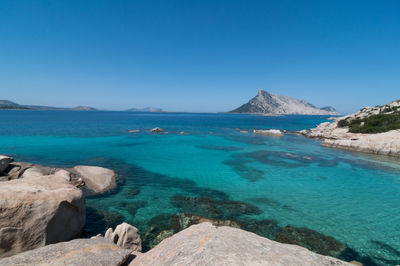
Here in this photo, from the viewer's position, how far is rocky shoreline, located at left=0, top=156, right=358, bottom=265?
4.74 meters

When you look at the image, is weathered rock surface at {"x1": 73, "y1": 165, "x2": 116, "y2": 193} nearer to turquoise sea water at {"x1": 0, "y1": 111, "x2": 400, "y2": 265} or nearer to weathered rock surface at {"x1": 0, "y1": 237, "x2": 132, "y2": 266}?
turquoise sea water at {"x1": 0, "y1": 111, "x2": 400, "y2": 265}

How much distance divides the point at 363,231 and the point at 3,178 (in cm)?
2701

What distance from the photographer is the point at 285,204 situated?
47.1ft

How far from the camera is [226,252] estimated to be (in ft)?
15.2

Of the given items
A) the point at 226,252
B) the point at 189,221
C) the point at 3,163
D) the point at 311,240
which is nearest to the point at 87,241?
the point at 226,252

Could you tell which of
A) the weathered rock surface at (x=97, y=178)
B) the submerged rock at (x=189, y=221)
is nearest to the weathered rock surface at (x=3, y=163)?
the weathered rock surface at (x=97, y=178)

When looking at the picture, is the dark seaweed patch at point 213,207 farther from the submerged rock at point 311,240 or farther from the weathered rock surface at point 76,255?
the weathered rock surface at point 76,255

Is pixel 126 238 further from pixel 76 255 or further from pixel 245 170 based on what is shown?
pixel 245 170

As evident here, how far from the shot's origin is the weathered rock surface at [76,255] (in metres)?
5.05

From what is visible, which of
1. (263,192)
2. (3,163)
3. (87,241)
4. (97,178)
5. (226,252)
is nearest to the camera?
(226,252)

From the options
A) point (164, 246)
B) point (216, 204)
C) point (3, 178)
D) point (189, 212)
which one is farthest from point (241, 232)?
point (3, 178)

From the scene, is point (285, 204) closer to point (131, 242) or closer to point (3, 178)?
point (131, 242)

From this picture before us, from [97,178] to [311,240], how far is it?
1752 centimetres

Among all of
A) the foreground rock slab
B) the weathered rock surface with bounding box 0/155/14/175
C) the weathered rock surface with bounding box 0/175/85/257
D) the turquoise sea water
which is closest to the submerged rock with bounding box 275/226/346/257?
the turquoise sea water
